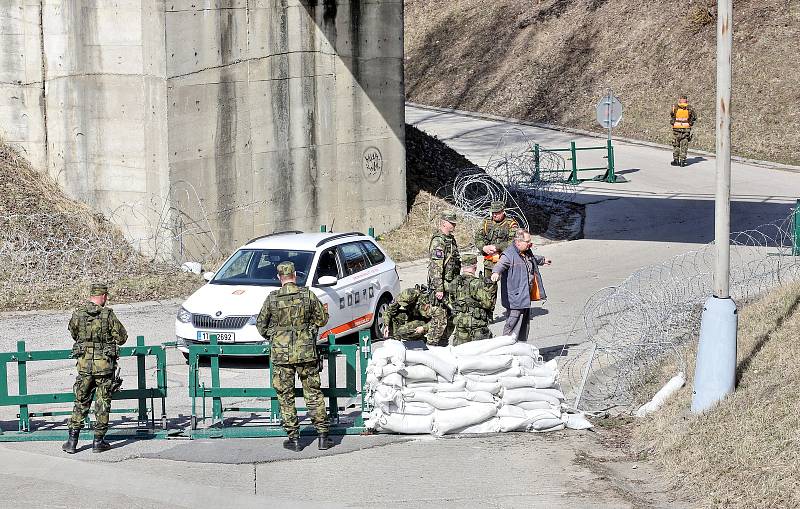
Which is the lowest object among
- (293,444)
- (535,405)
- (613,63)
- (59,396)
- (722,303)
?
(293,444)

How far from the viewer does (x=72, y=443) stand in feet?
38.8

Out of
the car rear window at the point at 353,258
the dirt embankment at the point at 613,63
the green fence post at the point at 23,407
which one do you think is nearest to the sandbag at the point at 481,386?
the green fence post at the point at 23,407

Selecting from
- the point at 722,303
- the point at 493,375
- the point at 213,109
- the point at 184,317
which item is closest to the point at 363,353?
the point at 493,375

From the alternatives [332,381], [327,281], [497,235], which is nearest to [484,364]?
[332,381]

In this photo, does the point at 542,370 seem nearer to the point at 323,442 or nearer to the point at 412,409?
the point at 412,409

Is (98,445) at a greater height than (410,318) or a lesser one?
lesser

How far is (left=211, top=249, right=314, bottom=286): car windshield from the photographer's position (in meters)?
16.1

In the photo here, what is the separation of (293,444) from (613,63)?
105 ft

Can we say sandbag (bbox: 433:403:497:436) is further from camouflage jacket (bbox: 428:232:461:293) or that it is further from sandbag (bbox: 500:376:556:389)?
camouflage jacket (bbox: 428:232:461:293)

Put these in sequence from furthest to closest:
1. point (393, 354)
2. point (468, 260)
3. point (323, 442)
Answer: point (468, 260)
point (393, 354)
point (323, 442)

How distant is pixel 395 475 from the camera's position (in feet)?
37.0

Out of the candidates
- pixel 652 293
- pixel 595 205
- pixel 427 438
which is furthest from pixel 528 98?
pixel 427 438

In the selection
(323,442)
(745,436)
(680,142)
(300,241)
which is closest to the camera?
(745,436)

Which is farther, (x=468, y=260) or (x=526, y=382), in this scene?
(x=468, y=260)
